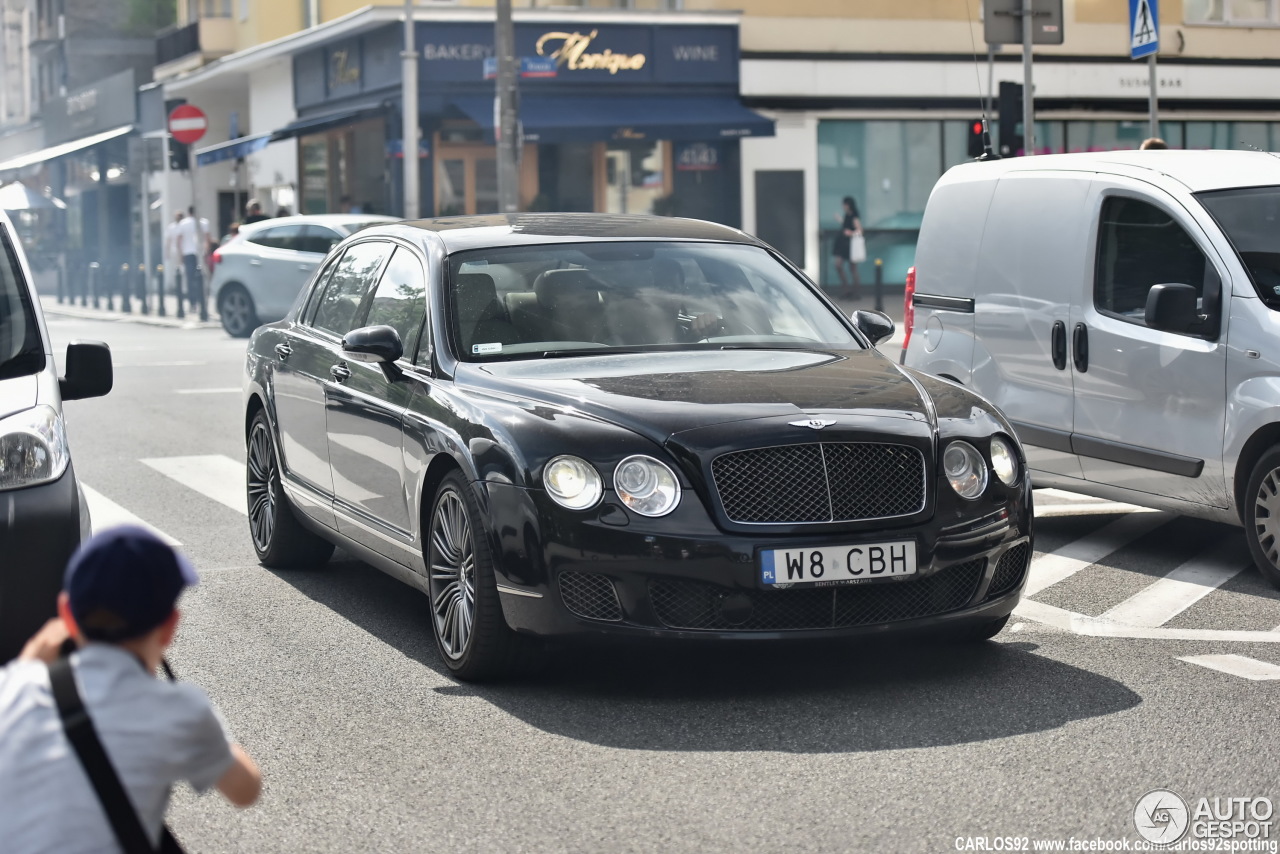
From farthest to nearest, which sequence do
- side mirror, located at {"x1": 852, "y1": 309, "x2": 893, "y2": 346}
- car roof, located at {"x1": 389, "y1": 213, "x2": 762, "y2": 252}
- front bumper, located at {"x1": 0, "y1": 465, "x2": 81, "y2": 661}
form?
side mirror, located at {"x1": 852, "y1": 309, "x2": 893, "y2": 346}
car roof, located at {"x1": 389, "y1": 213, "x2": 762, "y2": 252}
front bumper, located at {"x1": 0, "y1": 465, "x2": 81, "y2": 661}

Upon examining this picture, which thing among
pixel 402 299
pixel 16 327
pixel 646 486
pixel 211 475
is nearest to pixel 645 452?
pixel 646 486

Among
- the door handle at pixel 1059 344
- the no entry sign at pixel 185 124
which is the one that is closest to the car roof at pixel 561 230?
the door handle at pixel 1059 344

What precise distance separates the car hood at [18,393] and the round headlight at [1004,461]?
3045mm

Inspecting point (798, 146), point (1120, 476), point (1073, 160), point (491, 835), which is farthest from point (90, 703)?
point (798, 146)

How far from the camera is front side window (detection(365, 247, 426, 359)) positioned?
7016mm

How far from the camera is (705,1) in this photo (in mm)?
35094

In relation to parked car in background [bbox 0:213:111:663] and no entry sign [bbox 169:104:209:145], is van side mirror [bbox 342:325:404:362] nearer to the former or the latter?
parked car in background [bbox 0:213:111:663]

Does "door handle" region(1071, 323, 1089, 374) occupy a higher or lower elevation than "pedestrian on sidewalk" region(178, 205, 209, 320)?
lower

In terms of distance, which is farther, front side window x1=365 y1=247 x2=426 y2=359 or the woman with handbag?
the woman with handbag

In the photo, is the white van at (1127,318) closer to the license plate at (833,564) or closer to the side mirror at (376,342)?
the license plate at (833,564)

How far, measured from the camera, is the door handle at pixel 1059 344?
29.1ft

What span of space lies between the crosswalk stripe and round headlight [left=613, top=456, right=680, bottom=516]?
7.19 feet

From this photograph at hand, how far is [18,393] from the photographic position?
596 centimetres

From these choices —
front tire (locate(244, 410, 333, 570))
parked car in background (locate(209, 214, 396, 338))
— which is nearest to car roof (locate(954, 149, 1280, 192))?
front tire (locate(244, 410, 333, 570))
